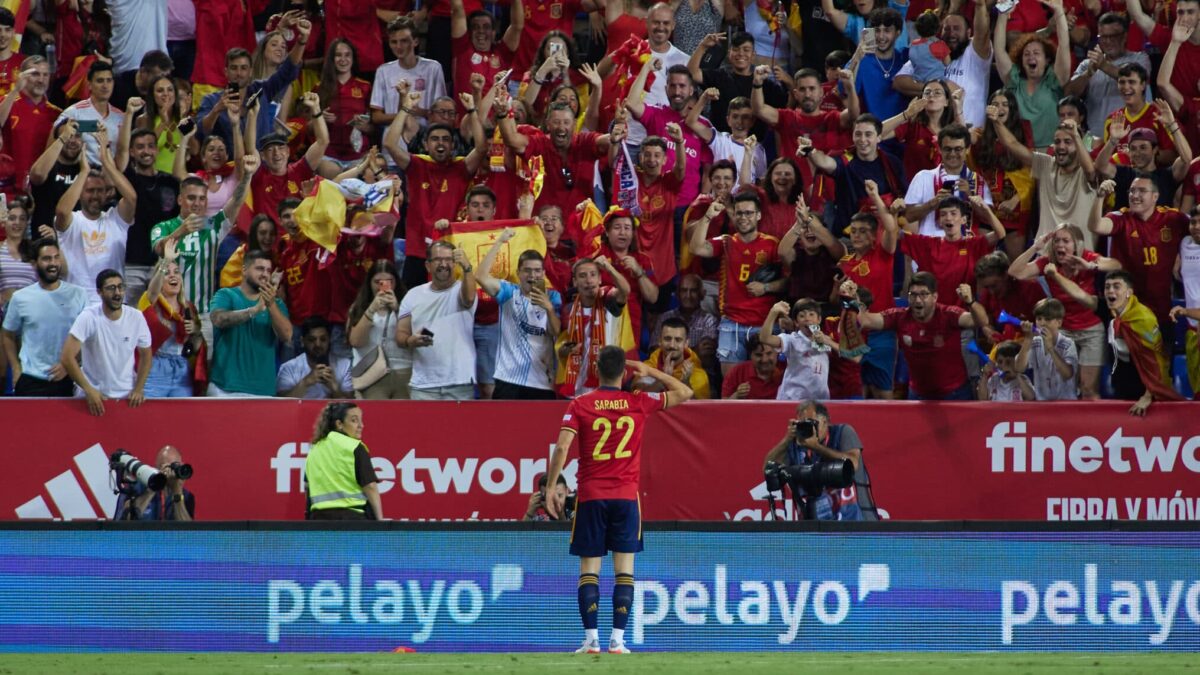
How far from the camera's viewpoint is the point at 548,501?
10.5 m

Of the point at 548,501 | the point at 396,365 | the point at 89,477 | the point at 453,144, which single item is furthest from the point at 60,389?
the point at 548,501

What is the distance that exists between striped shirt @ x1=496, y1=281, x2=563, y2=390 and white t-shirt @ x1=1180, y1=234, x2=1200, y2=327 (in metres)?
4.96

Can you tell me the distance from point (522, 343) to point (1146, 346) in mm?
4873

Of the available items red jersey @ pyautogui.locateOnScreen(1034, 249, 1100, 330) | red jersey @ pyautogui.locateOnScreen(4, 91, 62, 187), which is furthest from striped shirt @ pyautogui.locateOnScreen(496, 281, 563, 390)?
red jersey @ pyautogui.locateOnScreen(4, 91, 62, 187)

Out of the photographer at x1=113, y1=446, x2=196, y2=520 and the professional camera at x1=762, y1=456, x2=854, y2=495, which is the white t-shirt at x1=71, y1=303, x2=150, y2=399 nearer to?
the photographer at x1=113, y1=446, x2=196, y2=520

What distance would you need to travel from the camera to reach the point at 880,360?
1425 centimetres

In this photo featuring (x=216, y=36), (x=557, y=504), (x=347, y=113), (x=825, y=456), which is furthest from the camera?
(x=216, y=36)

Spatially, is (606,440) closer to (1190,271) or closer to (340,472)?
(340,472)

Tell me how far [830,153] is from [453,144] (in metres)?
3.35

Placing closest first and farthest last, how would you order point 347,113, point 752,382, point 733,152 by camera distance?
point 752,382, point 733,152, point 347,113

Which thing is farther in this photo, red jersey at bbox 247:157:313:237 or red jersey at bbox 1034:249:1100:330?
red jersey at bbox 247:157:313:237

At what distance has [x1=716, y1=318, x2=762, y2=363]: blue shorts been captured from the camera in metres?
14.4

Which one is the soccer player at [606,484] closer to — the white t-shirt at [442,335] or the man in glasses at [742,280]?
the white t-shirt at [442,335]

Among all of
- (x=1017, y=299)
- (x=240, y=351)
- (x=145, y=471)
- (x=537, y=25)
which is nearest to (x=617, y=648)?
(x=145, y=471)
